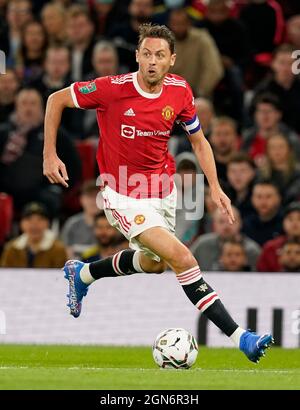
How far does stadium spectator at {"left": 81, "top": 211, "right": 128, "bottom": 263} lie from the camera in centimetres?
1390

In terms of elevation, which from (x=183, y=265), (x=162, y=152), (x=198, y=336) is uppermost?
(x=162, y=152)

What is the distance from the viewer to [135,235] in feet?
31.8

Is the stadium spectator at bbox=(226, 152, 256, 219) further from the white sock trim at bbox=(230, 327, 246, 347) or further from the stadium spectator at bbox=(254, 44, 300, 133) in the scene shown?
the white sock trim at bbox=(230, 327, 246, 347)

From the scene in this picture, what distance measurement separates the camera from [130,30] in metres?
17.0

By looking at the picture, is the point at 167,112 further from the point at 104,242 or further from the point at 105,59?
the point at 105,59

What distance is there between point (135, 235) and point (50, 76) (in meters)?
6.96

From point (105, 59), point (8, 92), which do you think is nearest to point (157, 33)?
point (105, 59)

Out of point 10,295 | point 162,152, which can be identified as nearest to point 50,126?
point 162,152

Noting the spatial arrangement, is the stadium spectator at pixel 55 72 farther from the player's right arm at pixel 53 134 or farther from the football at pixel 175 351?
the football at pixel 175 351

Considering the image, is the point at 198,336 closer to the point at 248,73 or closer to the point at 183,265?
the point at 183,265

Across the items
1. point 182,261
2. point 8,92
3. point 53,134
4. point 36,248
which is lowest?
point 36,248

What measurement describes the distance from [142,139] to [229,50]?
7.21m

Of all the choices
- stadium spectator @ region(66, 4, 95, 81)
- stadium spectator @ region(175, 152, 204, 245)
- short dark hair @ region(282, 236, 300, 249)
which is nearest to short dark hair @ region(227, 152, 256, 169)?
stadium spectator @ region(175, 152, 204, 245)

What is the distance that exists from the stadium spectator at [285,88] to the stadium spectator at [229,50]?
36 cm
